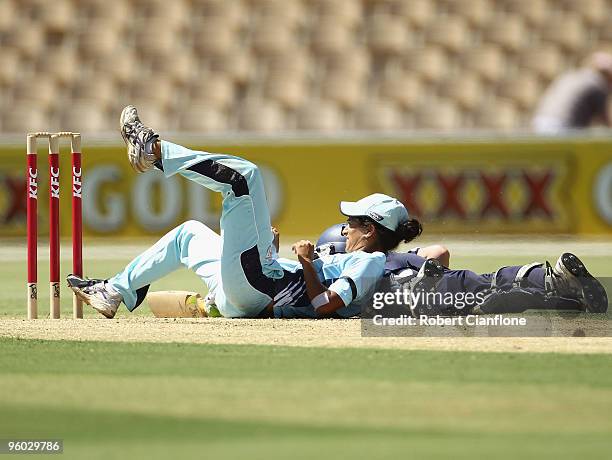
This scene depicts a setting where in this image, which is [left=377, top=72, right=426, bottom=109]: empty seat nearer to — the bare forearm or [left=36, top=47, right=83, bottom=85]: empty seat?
[left=36, top=47, right=83, bottom=85]: empty seat

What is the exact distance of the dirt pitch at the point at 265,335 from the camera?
255 inches

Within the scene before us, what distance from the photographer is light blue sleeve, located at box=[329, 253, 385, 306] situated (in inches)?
285

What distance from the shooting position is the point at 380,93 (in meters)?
16.9

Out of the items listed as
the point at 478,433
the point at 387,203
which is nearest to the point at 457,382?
the point at 478,433

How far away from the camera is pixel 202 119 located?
16797mm

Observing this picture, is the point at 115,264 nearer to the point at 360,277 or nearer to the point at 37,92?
the point at 360,277

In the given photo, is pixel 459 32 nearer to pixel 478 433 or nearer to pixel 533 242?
pixel 533 242

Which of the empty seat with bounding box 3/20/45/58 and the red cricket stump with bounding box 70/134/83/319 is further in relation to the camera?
the empty seat with bounding box 3/20/45/58

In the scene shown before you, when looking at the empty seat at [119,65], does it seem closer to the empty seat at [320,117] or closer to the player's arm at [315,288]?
the empty seat at [320,117]

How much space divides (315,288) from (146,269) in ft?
3.13

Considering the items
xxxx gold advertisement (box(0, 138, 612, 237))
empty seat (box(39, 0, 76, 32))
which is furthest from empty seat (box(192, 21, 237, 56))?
xxxx gold advertisement (box(0, 138, 612, 237))

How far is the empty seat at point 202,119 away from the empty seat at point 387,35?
221 cm

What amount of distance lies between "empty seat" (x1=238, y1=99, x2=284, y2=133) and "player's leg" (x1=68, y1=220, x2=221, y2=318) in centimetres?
910

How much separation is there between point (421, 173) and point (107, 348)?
333 inches
